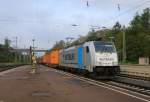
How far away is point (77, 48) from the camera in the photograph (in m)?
44.7

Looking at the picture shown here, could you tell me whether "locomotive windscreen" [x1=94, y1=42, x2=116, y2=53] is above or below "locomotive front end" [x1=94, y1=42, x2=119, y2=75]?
above

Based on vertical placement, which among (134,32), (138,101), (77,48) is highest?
(134,32)

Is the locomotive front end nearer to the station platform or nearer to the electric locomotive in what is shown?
the electric locomotive

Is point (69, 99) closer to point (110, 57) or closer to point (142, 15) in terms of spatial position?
point (110, 57)

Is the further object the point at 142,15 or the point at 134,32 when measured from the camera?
the point at 142,15

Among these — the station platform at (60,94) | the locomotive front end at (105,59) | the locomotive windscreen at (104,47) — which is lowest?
the station platform at (60,94)

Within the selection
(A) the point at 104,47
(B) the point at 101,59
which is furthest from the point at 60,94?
(A) the point at 104,47

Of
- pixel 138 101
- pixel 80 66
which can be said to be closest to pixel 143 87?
pixel 138 101

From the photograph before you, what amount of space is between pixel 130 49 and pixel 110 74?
246ft

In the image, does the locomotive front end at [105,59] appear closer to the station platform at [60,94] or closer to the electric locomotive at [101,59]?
the electric locomotive at [101,59]

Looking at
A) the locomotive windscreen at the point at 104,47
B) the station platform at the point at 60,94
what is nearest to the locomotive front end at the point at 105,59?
the locomotive windscreen at the point at 104,47

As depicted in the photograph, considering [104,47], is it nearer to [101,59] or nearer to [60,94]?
[101,59]

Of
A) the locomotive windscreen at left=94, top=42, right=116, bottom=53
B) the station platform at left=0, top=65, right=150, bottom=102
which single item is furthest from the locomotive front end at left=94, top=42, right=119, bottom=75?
the station platform at left=0, top=65, right=150, bottom=102

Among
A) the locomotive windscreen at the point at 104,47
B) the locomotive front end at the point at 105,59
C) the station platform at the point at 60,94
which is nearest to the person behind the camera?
the station platform at the point at 60,94
